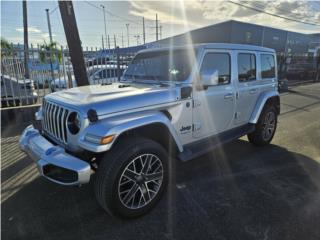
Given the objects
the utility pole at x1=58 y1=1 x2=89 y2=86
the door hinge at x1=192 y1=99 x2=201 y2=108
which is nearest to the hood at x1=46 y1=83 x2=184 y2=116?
the door hinge at x1=192 y1=99 x2=201 y2=108

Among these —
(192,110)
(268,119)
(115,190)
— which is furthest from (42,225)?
(268,119)

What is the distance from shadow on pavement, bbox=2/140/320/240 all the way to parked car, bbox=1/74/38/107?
14.8 ft

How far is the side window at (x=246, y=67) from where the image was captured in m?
4.15

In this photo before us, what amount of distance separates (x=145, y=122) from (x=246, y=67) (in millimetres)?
2567

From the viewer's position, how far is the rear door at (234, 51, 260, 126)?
4.13 m

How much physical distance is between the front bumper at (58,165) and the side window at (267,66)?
3.89m

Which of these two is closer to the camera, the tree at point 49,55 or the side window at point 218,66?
the side window at point 218,66

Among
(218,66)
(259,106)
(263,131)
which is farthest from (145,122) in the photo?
(263,131)

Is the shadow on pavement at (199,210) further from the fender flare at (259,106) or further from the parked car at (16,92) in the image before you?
the parked car at (16,92)

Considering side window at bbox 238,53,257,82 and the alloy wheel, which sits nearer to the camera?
the alloy wheel

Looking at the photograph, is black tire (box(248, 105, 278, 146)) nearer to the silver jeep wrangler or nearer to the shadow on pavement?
the silver jeep wrangler

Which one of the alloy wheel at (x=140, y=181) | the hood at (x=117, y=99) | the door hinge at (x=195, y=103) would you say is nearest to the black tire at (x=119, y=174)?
the alloy wheel at (x=140, y=181)

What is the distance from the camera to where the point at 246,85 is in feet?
14.0

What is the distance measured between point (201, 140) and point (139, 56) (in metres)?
1.84
